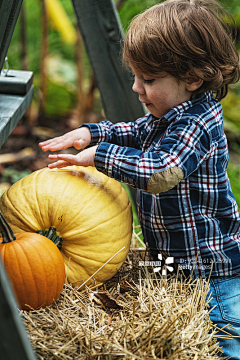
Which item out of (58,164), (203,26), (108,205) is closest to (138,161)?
(108,205)

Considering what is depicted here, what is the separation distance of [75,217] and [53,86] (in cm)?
435

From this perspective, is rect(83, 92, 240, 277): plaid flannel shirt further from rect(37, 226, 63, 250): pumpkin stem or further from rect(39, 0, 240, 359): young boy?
rect(37, 226, 63, 250): pumpkin stem

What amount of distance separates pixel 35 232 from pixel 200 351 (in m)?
0.79

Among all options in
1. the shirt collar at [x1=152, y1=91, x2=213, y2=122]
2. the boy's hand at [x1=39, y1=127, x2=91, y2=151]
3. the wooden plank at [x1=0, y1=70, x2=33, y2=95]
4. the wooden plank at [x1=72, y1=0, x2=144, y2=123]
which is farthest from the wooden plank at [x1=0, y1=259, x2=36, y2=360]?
the wooden plank at [x1=72, y1=0, x2=144, y2=123]

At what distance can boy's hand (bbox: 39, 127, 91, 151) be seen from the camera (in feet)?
5.42

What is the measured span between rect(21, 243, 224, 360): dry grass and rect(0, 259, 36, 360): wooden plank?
369 mm

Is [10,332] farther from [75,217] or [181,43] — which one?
[181,43]

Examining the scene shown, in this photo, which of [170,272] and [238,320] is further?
[170,272]

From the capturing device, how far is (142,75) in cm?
161

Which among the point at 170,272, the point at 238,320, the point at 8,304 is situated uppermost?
the point at 8,304

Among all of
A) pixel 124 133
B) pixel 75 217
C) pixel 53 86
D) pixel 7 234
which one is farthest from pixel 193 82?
pixel 53 86

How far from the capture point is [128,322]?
1.25m

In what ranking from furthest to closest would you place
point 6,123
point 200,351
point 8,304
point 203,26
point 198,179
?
1. point 198,179
2. point 203,26
3. point 6,123
4. point 200,351
5. point 8,304

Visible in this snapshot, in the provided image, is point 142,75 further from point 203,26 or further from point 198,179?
point 198,179
